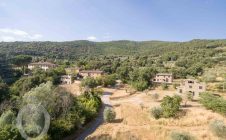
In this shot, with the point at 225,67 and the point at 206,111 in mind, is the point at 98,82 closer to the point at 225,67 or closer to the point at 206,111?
the point at 206,111

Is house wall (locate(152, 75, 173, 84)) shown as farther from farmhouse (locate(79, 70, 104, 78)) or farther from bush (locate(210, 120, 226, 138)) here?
bush (locate(210, 120, 226, 138))

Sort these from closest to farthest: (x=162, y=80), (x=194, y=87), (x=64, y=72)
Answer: (x=194, y=87), (x=162, y=80), (x=64, y=72)

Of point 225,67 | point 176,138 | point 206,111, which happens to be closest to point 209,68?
point 225,67

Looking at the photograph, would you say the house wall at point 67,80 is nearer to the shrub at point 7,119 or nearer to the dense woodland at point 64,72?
the dense woodland at point 64,72

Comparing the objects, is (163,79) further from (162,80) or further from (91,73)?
(91,73)

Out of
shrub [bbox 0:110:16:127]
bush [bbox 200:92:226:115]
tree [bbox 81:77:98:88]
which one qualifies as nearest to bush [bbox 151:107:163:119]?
bush [bbox 200:92:226:115]

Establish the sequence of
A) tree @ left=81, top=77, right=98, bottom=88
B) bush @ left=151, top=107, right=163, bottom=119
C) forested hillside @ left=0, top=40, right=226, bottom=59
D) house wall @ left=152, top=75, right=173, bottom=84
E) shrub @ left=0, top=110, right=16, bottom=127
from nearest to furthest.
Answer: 1. shrub @ left=0, top=110, right=16, bottom=127
2. bush @ left=151, top=107, right=163, bottom=119
3. tree @ left=81, top=77, right=98, bottom=88
4. house wall @ left=152, top=75, right=173, bottom=84
5. forested hillside @ left=0, top=40, right=226, bottom=59

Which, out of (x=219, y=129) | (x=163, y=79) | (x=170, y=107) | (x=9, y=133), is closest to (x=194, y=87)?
(x=170, y=107)

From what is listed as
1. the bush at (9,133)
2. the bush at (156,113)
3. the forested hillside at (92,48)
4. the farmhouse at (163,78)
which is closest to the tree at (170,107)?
the bush at (156,113)
